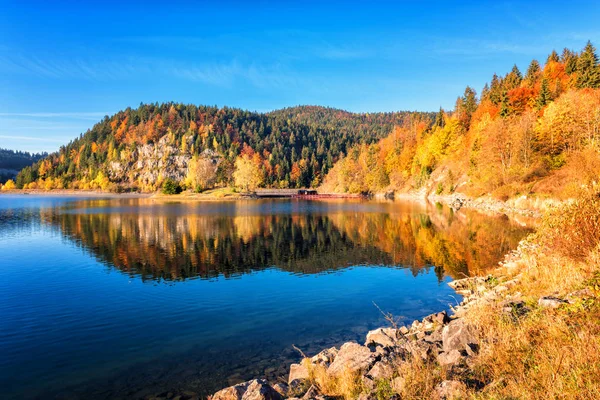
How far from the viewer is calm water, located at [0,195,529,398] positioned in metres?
12.8

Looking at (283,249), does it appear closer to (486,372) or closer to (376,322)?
(376,322)

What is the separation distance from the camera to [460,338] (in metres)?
10.1

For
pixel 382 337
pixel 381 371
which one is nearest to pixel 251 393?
pixel 381 371

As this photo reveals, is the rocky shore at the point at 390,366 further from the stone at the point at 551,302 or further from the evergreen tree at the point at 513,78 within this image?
the evergreen tree at the point at 513,78

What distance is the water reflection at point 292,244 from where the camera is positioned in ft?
94.6

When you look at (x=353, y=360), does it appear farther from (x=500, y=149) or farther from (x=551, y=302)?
(x=500, y=149)

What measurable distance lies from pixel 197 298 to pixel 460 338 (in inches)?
596

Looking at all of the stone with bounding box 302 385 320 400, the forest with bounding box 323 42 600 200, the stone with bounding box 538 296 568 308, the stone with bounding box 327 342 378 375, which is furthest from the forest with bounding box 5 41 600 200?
the stone with bounding box 302 385 320 400

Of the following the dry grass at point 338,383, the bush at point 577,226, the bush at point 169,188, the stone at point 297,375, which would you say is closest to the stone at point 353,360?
the dry grass at point 338,383

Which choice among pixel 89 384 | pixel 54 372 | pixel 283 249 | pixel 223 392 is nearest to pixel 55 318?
pixel 54 372

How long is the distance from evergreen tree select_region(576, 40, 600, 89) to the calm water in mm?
66060

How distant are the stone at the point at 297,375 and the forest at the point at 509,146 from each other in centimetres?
1392

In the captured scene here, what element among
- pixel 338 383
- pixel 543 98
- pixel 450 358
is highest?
pixel 543 98

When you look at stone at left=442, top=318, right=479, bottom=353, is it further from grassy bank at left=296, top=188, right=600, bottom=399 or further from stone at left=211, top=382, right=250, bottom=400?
stone at left=211, top=382, right=250, bottom=400
